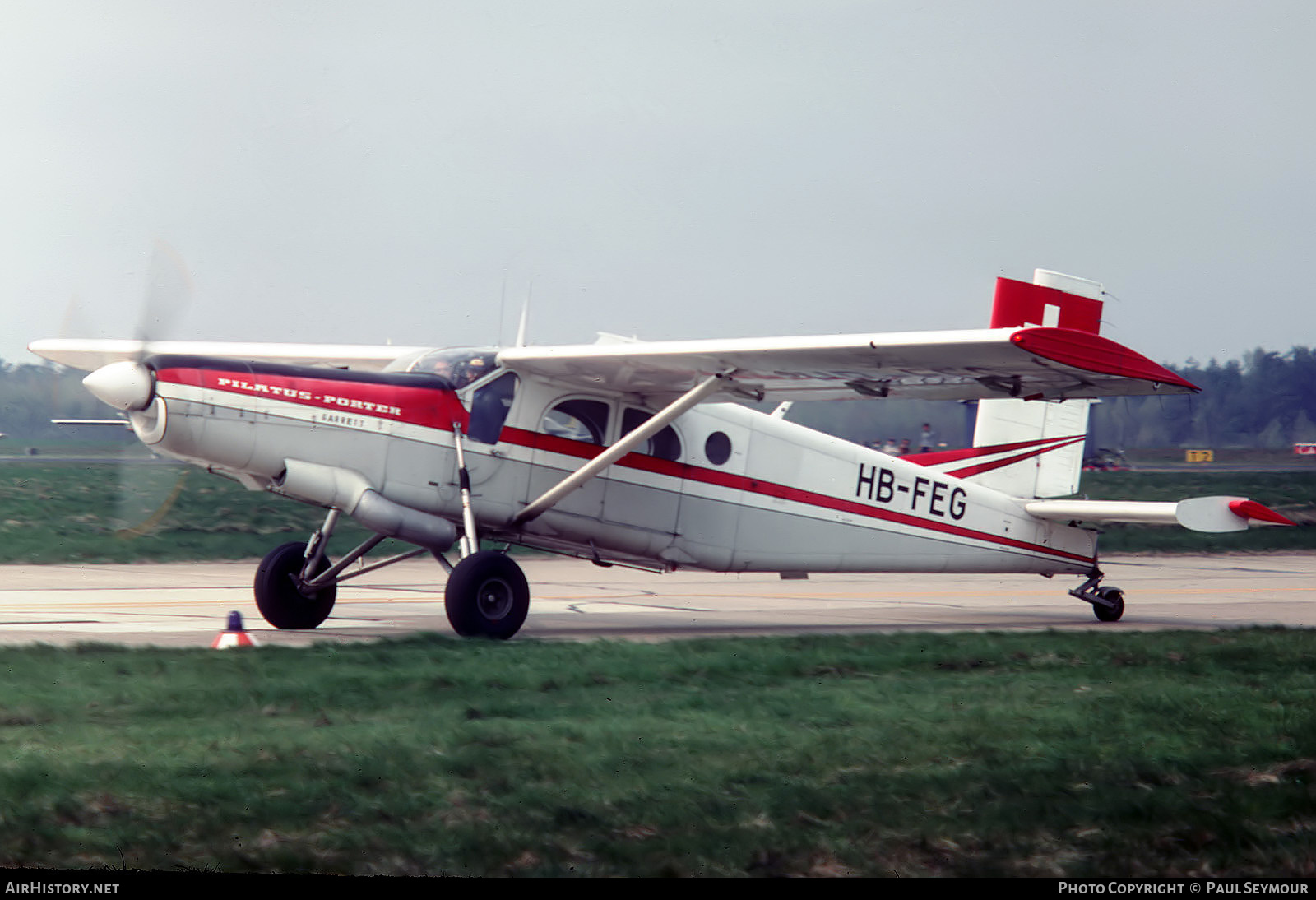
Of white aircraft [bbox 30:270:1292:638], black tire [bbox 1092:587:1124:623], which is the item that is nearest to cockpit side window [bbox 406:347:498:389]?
white aircraft [bbox 30:270:1292:638]

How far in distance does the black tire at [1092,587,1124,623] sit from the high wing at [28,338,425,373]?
8260mm

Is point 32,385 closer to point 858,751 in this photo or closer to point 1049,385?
point 1049,385

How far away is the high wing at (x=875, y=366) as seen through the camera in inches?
355

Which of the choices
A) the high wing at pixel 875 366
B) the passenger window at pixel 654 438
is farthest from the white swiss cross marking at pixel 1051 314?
the passenger window at pixel 654 438

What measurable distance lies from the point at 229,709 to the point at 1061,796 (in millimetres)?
4196

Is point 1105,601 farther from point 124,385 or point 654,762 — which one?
point 124,385

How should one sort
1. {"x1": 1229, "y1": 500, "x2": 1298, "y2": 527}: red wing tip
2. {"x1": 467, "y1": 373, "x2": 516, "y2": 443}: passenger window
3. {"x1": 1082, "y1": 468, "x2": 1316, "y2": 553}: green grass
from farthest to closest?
{"x1": 1082, "y1": 468, "x2": 1316, "y2": 553}: green grass
{"x1": 1229, "y1": 500, "x2": 1298, "y2": 527}: red wing tip
{"x1": 467, "y1": 373, "x2": 516, "y2": 443}: passenger window

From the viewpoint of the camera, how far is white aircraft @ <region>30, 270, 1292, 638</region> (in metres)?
9.81

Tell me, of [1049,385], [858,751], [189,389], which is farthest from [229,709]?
[1049,385]

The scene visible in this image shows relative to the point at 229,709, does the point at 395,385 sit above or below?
above

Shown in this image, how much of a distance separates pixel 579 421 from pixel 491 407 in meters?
0.91

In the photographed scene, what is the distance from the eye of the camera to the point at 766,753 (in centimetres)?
562

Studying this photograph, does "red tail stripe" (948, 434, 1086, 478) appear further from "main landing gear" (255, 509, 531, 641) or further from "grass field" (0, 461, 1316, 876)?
"main landing gear" (255, 509, 531, 641)

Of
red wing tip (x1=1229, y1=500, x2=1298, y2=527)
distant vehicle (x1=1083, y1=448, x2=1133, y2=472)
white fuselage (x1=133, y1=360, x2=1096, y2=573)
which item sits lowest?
white fuselage (x1=133, y1=360, x2=1096, y2=573)
